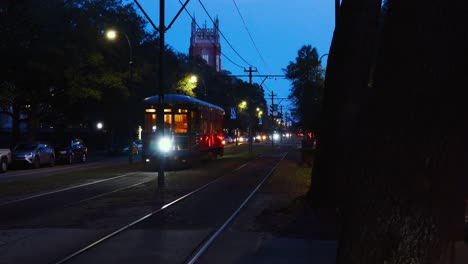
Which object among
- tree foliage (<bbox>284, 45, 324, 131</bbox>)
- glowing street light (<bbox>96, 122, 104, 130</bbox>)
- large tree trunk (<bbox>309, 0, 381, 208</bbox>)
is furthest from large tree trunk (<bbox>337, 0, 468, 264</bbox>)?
glowing street light (<bbox>96, 122, 104, 130</bbox>)

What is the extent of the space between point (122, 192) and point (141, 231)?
285 inches

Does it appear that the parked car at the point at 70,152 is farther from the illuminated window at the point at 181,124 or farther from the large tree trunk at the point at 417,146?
the large tree trunk at the point at 417,146

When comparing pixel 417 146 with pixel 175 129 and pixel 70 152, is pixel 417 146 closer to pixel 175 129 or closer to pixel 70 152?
pixel 175 129

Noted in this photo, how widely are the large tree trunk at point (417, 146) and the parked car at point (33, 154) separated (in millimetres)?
31389

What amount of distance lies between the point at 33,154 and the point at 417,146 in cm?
3197

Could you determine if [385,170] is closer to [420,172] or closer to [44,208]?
[420,172]

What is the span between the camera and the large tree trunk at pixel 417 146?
11.1 ft

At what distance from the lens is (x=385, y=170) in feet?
11.5

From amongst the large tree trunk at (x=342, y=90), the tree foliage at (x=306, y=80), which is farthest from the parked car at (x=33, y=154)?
the large tree trunk at (x=342, y=90)

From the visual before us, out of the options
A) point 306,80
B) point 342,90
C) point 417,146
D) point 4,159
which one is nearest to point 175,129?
point 4,159

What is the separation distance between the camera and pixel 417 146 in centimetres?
342

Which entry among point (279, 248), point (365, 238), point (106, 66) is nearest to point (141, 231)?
point (279, 248)

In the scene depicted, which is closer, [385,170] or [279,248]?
[385,170]

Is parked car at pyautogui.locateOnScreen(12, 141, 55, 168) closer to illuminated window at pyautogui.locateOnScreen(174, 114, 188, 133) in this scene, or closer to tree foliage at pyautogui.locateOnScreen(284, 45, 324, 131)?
illuminated window at pyautogui.locateOnScreen(174, 114, 188, 133)
